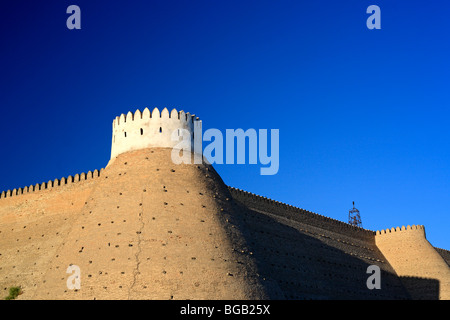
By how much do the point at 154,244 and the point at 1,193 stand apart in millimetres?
11830

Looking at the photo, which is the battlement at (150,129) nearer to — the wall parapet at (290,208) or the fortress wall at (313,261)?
the fortress wall at (313,261)

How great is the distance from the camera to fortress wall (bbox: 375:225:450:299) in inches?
1523

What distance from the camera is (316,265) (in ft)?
109

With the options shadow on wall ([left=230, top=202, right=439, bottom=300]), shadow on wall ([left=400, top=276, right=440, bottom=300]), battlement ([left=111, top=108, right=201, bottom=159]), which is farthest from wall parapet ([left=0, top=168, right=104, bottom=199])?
shadow on wall ([left=400, top=276, right=440, bottom=300])

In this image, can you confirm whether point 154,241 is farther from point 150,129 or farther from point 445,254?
point 445,254

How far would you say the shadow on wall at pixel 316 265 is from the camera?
2953 centimetres

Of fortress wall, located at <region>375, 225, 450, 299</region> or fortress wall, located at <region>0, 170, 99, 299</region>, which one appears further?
fortress wall, located at <region>375, 225, 450, 299</region>

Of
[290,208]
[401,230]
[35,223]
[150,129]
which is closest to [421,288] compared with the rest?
[401,230]

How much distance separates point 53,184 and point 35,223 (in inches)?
77.1

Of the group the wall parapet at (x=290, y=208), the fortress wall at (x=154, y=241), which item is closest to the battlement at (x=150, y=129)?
the fortress wall at (x=154, y=241)

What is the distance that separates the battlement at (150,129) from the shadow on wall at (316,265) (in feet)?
14.8

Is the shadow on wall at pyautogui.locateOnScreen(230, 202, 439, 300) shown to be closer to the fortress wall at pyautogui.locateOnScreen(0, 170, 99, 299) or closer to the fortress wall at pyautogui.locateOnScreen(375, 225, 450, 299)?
the fortress wall at pyautogui.locateOnScreen(375, 225, 450, 299)
